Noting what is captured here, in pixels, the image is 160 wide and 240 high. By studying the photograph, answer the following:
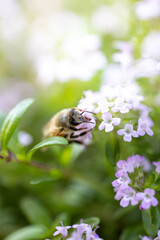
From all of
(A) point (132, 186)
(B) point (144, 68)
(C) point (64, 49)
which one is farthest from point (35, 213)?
(C) point (64, 49)

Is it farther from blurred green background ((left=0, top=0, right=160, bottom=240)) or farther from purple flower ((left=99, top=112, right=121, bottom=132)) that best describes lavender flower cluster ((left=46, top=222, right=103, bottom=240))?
purple flower ((left=99, top=112, right=121, bottom=132))

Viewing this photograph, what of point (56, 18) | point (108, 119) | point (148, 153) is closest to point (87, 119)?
point (108, 119)

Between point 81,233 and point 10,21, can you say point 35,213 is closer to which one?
point 81,233

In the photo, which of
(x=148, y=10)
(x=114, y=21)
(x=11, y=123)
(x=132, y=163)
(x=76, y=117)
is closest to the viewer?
(x=132, y=163)

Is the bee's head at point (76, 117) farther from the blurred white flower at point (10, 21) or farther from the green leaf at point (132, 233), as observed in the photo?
the blurred white flower at point (10, 21)

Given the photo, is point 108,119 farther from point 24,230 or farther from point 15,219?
point 15,219

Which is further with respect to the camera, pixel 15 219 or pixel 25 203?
pixel 15 219

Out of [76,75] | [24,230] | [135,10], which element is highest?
Answer: [135,10]
